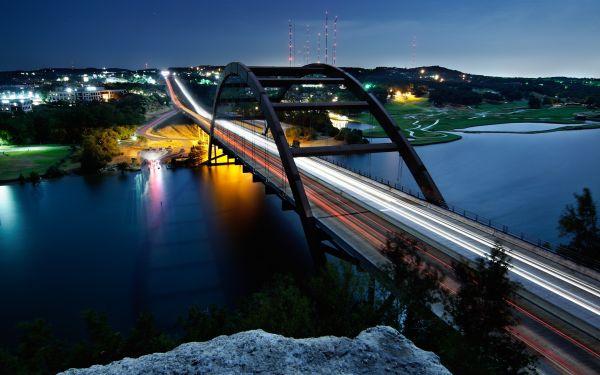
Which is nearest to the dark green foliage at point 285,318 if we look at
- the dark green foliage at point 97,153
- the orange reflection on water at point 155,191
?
the orange reflection on water at point 155,191

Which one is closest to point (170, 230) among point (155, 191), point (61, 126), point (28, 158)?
point (155, 191)

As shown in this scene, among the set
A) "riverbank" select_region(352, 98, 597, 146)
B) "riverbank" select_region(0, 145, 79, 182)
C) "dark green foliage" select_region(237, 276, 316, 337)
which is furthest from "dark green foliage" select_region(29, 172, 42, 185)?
"riverbank" select_region(352, 98, 597, 146)

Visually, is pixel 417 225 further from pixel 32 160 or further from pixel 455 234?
pixel 32 160

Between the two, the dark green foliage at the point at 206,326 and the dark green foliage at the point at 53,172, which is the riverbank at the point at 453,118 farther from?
the dark green foliage at the point at 206,326

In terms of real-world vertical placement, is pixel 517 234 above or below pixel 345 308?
below

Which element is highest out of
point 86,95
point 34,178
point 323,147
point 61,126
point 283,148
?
point 86,95

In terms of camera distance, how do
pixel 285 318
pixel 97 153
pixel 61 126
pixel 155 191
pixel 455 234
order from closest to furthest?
pixel 285 318
pixel 455 234
pixel 155 191
pixel 97 153
pixel 61 126

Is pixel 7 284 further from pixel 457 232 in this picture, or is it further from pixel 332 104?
pixel 457 232

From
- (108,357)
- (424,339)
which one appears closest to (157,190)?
(108,357)
